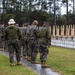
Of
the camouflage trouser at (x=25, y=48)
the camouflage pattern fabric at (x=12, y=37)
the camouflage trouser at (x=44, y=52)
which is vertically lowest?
the camouflage trouser at (x=25, y=48)

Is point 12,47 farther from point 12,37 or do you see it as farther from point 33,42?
point 33,42

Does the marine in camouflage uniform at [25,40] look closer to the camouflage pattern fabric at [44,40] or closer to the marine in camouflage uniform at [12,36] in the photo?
the marine in camouflage uniform at [12,36]

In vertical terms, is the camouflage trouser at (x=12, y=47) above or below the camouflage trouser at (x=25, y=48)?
above

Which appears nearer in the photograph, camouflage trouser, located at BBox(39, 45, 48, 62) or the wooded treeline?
camouflage trouser, located at BBox(39, 45, 48, 62)

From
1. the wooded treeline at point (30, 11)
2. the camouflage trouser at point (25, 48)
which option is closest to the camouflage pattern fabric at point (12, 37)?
the camouflage trouser at point (25, 48)

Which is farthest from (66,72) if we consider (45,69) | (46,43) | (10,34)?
(10,34)

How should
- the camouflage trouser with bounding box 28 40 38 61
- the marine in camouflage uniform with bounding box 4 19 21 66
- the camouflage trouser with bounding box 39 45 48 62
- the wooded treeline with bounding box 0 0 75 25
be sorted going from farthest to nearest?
the wooded treeline with bounding box 0 0 75 25, the camouflage trouser with bounding box 28 40 38 61, the marine in camouflage uniform with bounding box 4 19 21 66, the camouflage trouser with bounding box 39 45 48 62

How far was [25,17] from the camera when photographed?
202 feet

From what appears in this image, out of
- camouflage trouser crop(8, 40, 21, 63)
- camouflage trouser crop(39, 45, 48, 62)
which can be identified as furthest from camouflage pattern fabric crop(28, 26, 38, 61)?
camouflage trouser crop(39, 45, 48, 62)

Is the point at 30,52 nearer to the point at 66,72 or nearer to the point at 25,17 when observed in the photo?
the point at 66,72

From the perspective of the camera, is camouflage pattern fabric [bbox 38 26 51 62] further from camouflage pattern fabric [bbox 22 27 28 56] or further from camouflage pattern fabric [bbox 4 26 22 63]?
camouflage pattern fabric [bbox 22 27 28 56]

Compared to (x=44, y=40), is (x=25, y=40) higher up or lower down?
lower down

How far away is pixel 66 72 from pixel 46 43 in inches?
84.7

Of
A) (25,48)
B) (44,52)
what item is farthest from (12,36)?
(25,48)
